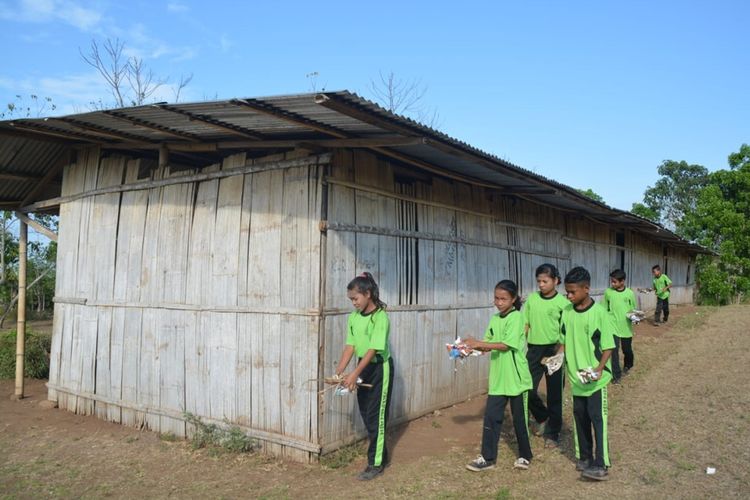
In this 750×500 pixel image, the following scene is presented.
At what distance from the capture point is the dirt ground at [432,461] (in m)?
4.70

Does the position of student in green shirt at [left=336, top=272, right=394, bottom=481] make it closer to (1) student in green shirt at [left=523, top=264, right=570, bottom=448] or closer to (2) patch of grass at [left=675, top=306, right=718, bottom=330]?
(1) student in green shirt at [left=523, top=264, right=570, bottom=448]

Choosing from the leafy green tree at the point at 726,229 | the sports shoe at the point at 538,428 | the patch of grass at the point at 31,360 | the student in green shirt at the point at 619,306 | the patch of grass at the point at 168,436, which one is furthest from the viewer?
the leafy green tree at the point at 726,229

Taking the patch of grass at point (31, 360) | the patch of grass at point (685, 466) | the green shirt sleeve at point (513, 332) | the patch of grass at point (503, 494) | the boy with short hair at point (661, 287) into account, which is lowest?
the patch of grass at point (503, 494)

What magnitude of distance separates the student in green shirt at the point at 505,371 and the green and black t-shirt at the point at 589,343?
1.35 ft

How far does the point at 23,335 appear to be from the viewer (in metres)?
8.92

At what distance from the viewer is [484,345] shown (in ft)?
15.8

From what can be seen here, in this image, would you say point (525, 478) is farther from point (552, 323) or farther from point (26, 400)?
point (26, 400)

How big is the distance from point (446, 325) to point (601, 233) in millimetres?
8014

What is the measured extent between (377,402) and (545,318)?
1968 mm

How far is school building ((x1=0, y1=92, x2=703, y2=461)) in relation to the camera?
548 cm

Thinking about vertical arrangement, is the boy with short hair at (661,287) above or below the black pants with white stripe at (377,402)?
above

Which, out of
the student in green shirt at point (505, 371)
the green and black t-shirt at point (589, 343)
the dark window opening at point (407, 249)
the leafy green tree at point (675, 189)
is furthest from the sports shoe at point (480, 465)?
the leafy green tree at point (675, 189)

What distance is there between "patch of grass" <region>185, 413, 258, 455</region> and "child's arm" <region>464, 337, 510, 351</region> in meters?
2.57

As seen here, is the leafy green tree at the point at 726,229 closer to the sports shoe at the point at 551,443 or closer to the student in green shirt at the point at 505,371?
the sports shoe at the point at 551,443
